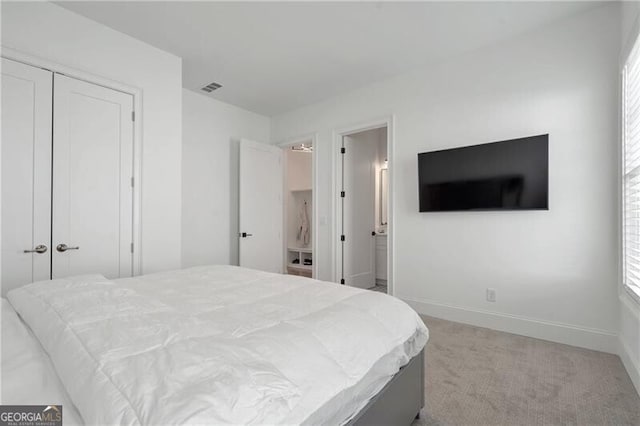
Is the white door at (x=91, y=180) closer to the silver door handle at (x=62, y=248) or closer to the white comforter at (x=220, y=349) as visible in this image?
the silver door handle at (x=62, y=248)

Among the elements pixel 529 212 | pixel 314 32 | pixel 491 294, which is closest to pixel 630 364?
pixel 491 294

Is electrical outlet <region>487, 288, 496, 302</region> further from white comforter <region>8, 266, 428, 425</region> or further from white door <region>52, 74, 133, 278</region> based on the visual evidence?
white door <region>52, 74, 133, 278</region>

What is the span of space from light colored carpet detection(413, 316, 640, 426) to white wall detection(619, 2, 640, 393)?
0.10 metres

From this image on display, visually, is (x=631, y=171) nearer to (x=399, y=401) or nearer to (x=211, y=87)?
(x=399, y=401)

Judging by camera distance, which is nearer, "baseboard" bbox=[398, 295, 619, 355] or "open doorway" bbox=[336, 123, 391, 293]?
"baseboard" bbox=[398, 295, 619, 355]

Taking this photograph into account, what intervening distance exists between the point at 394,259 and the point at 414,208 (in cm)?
65

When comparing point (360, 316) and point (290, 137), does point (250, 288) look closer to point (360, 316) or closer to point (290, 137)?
point (360, 316)

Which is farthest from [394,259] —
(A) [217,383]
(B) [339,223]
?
(A) [217,383]

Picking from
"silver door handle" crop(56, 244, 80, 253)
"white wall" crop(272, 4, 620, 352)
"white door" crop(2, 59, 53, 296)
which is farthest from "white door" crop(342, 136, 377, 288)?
"white door" crop(2, 59, 53, 296)

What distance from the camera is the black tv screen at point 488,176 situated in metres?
2.73

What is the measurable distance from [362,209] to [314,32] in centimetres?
265

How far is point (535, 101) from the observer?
2.83 meters

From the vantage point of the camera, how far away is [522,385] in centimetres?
Answer: 200

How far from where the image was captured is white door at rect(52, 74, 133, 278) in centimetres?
248
